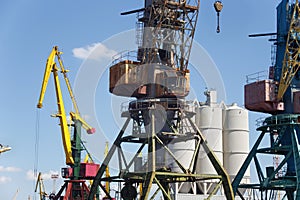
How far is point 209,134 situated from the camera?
7269cm

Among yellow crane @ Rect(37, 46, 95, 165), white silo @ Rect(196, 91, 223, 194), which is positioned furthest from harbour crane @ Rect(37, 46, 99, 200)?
white silo @ Rect(196, 91, 223, 194)

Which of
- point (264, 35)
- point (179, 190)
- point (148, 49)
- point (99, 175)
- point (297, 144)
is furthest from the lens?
point (179, 190)

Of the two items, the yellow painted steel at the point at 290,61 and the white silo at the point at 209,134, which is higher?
the yellow painted steel at the point at 290,61

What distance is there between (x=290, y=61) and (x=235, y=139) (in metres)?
20.7

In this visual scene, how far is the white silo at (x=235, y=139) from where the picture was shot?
73125 millimetres

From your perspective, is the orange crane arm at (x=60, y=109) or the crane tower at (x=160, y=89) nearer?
the crane tower at (x=160, y=89)

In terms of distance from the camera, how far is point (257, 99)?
5628cm

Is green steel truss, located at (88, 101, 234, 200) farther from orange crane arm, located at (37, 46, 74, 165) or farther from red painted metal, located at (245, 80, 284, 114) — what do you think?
orange crane arm, located at (37, 46, 74, 165)

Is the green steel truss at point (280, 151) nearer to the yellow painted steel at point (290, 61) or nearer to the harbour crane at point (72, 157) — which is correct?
the yellow painted steel at point (290, 61)

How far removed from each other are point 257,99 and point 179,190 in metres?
19.2

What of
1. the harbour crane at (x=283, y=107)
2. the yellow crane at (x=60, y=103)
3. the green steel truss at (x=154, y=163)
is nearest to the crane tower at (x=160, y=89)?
the green steel truss at (x=154, y=163)

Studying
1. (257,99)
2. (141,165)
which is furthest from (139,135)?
(257,99)

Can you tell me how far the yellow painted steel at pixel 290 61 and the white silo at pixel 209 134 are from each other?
57.4 feet

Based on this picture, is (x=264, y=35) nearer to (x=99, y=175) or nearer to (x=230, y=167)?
(x=230, y=167)
